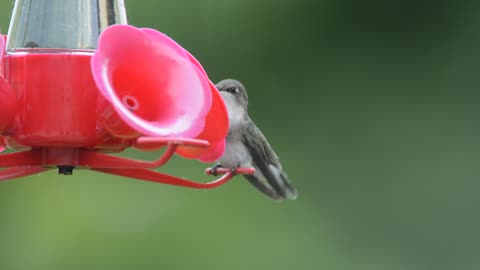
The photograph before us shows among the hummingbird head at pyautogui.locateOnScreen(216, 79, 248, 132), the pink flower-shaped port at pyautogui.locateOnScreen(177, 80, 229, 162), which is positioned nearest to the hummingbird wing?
the hummingbird head at pyautogui.locateOnScreen(216, 79, 248, 132)

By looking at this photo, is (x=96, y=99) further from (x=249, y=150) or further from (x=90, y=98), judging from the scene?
(x=249, y=150)

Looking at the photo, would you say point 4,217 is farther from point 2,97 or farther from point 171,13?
point 2,97

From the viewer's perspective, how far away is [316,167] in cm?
746

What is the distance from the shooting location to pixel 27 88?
10.7 ft

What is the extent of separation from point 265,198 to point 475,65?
1783 mm

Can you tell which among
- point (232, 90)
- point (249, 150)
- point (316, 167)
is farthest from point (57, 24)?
point (316, 167)

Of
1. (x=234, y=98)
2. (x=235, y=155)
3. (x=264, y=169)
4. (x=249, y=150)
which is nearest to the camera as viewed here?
(x=235, y=155)

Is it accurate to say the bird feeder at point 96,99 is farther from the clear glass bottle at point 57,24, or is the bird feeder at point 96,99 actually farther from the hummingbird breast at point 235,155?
the hummingbird breast at point 235,155

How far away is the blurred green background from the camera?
6699mm

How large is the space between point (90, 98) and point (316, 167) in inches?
170

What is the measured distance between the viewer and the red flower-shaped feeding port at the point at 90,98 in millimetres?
3174

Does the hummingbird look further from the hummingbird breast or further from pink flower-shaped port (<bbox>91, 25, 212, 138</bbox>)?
pink flower-shaped port (<bbox>91, 25, 212, 138</bbox>)

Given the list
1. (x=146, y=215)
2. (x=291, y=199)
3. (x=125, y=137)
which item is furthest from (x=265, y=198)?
(x=125, y=137)

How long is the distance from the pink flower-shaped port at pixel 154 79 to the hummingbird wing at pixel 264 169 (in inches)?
127
